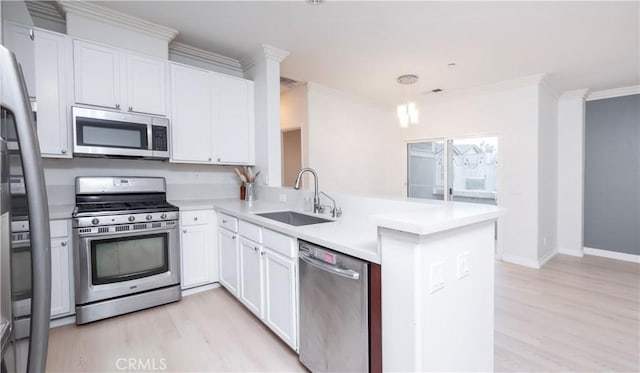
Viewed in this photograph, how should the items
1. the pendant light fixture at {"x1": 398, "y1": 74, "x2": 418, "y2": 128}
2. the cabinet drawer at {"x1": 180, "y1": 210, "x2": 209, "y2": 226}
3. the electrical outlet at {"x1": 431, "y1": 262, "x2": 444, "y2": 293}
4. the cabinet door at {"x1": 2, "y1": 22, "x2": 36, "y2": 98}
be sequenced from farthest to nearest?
the pendant light fixture at {"x1": 398, "y1": 74, "x2": 418, "y2": 128}
the cabinet drawer at {"x1": 180, "y1": 210, "x2": 209, "y2": 226}
the electrical outlet at {"x1": 431, "y1": 262, "x2": 444, "y2": 293}
the cabinet door at {"x1": 2, "y1": 22, "x2": 36, "y2": 98}

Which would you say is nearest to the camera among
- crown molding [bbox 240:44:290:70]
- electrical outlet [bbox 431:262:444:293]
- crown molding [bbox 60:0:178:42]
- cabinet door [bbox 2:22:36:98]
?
cabinet door [bbox 2:22:36:98]

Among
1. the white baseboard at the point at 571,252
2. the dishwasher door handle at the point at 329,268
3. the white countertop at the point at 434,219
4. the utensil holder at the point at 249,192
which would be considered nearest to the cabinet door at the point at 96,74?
the utensil holder at the point at 249,192

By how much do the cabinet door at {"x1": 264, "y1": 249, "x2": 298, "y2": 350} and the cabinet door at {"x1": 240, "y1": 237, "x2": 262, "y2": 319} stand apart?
0.35 ft

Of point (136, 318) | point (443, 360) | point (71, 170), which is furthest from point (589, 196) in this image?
point (71, 170)

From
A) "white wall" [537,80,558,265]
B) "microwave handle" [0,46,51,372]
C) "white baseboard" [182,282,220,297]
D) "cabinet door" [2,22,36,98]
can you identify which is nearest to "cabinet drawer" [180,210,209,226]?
"white baseboard" [182,282,220,297]

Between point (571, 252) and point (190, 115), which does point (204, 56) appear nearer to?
point (190, 115)

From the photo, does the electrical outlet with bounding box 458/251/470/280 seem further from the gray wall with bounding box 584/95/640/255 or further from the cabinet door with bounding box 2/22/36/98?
the gray wall with bounding box 584/95/640/255

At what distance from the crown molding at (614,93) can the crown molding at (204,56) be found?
5507mm

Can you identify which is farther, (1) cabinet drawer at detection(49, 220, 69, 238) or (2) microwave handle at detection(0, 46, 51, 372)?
(1) cabinet drawer at detection(49, 220, 69, 238)

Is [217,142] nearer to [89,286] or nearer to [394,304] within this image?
[89,286]

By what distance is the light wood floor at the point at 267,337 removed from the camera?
1971 mm

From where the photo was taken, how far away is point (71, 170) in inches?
111

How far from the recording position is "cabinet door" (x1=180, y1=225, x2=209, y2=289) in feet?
9.61

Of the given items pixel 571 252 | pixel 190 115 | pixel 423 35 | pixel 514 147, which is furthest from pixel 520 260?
pixel 190 115
